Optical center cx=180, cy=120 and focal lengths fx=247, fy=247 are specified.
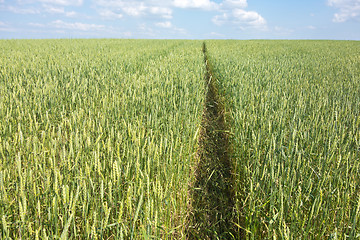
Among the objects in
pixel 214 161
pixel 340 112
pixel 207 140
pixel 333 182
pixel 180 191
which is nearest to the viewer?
pixel 333 182

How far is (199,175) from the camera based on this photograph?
8.46ft

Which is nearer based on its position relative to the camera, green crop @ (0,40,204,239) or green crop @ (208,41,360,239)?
green crop @ (0,40,204,239)

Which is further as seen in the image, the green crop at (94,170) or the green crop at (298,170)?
the green crop at (298,170)

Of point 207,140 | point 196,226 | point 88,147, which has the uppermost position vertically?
point 88,147

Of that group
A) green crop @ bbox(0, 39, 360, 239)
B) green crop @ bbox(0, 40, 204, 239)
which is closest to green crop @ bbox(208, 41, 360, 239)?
green crop @ bbox(0, 39, 360, 239)

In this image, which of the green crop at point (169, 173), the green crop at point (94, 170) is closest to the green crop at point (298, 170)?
the green crop at point (169, 173)

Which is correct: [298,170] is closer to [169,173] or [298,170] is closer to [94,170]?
[169,173]

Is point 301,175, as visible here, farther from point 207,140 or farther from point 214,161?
point 207,140

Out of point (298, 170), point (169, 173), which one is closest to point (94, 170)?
point (169, 173)

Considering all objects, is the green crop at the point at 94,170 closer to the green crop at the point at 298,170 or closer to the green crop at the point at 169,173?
the green crop at the point at 169,173

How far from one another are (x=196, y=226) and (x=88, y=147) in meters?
0.99

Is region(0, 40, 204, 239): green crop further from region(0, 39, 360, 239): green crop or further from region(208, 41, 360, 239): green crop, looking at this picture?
region(208, 41, 360, 239): green crop

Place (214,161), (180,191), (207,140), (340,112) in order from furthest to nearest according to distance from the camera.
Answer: (207,140) → (214,161) → (340,112) → (180,191)

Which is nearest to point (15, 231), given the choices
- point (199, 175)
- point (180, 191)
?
point (180, 191)
